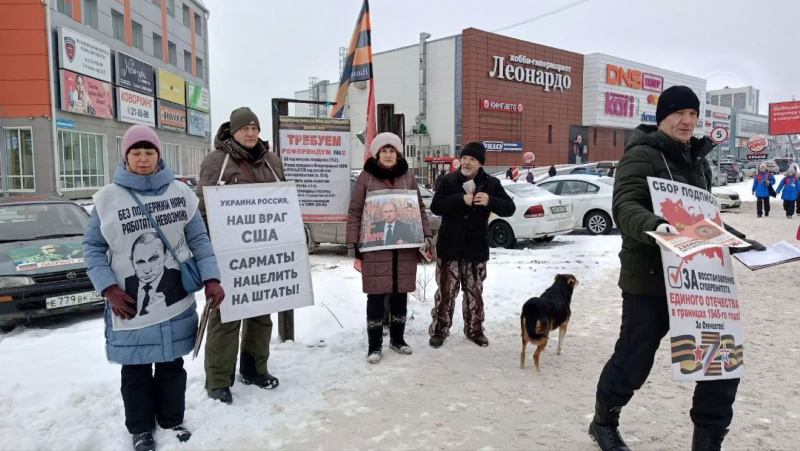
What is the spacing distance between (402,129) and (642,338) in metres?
3.76

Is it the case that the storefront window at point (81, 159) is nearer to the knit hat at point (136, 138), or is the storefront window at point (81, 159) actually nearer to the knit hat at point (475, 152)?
the knit hat at point (475, 152)

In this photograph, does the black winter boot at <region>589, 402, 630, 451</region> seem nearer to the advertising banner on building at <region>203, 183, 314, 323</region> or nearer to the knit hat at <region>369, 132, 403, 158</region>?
the advertising banner on building at <region>203, 183, 314, 323</region>

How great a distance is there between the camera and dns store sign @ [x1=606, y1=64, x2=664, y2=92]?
5529cm

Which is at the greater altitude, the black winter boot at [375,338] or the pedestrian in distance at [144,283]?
the pedestrian in distance at [144,283]

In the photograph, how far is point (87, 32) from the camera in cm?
2647

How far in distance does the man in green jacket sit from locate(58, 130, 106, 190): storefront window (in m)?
27.8

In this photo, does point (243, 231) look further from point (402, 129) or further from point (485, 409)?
point (402, 129)

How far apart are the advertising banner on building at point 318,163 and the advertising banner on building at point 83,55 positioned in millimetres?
24357

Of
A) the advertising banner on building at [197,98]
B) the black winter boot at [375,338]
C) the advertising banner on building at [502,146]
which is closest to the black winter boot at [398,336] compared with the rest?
the black winter boot at [375,338]

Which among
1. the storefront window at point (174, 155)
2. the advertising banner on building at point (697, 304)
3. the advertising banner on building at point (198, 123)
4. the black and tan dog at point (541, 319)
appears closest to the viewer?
the advertising banner on building at point (697, 304)

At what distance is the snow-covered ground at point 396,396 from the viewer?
10.8ft

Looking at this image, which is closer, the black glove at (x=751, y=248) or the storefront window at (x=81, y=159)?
the black glove at (x=751, y=248)

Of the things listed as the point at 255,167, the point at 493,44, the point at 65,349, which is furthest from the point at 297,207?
the point at 493,44

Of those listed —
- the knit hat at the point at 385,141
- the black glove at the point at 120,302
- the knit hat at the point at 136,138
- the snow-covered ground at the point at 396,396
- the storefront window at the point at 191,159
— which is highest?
the storefront window at the point at 191,159
